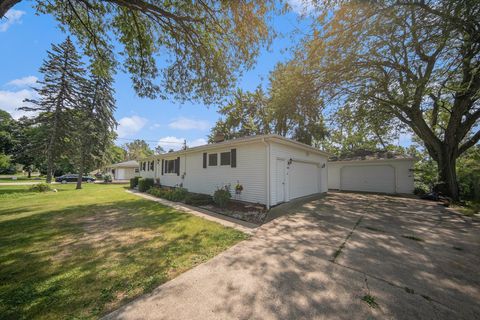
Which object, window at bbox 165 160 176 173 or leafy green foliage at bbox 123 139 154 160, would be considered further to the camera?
leafy green foliage at bbox 123 139 154 160

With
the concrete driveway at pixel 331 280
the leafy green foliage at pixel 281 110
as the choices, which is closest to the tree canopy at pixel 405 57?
the leafy green foliage at pixel 281 110

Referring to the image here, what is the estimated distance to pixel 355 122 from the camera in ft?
37.1

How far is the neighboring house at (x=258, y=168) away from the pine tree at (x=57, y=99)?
42.3 ft

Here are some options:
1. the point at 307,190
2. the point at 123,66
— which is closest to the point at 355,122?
the point at 307,190

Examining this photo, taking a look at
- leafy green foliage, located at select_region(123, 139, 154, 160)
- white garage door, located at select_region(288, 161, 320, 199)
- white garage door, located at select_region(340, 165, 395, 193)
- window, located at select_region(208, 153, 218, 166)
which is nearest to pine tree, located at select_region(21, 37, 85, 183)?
window, located at select_region(208, 153, 218, 166)

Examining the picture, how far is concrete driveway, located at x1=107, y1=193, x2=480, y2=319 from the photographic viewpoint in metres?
2.27

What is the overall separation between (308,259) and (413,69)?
34.8ft

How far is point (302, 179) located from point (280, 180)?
242 cm

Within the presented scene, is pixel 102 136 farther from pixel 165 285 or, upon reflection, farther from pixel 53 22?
pixel 165 285

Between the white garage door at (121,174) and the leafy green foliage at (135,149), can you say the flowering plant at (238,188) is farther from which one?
the leafy green foliage at (135,149)

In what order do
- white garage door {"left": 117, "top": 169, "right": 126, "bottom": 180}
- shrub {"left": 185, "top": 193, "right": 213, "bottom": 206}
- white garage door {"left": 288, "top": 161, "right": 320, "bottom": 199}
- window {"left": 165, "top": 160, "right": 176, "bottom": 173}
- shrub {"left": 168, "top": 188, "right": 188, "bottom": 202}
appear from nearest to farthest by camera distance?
1. shrub {"left": 185, "top": 193, "right": 213, "bottom": 206}
2. white garage door {"left": 288, "top": 161, "right": 320, "bottom": 199}
3. shrub {"left": 168, "top": 188, "right": 188, "bottom": 202}
4. window {"left": 165, "top": 160, "right": 176, "bottom": 173}
5. white garage door {"left": 117, "top": 169, "right": 126, "bottom": 180}

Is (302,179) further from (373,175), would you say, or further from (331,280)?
(373,175)

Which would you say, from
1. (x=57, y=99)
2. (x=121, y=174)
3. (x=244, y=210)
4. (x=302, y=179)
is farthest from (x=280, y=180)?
(x=121, y=174)

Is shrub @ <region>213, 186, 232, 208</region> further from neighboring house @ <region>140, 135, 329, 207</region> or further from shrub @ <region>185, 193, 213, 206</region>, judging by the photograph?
shrub @ <region>185, 193, 213, 206</region>
